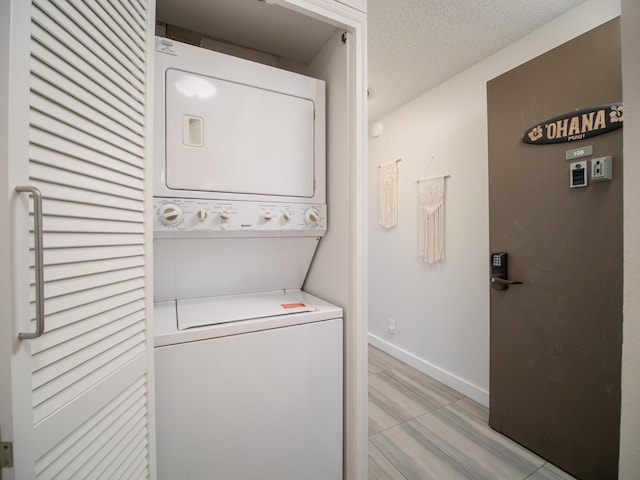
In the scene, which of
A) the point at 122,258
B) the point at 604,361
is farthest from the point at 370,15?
the point at 604,361

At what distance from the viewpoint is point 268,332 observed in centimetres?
114

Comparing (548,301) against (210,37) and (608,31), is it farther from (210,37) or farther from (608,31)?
(210,37)

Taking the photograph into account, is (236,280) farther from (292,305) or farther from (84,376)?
(84,376)

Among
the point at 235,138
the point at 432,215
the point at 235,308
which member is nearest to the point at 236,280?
the point at 235,308

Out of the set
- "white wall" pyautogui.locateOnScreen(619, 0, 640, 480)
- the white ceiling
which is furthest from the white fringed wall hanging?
"white wall" pyautogui.locateOnScreen(619, 0, 640, 480)

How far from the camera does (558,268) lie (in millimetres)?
1661

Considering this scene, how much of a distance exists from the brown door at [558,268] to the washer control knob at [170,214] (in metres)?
2.09

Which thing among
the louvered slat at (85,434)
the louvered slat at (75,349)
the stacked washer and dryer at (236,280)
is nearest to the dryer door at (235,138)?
the stacked washer and dryer at (236,280)

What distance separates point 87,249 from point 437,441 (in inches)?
92.8

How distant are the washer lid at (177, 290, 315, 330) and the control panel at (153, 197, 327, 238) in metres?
0.35

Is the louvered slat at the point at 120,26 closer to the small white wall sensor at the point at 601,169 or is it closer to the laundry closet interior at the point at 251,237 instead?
the laundry closet interior at the point at 251,237

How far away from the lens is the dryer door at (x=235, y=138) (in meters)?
1.14

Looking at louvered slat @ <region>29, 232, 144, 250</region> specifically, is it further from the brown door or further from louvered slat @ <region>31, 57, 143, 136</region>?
the brown door

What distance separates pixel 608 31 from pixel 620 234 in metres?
1.10
